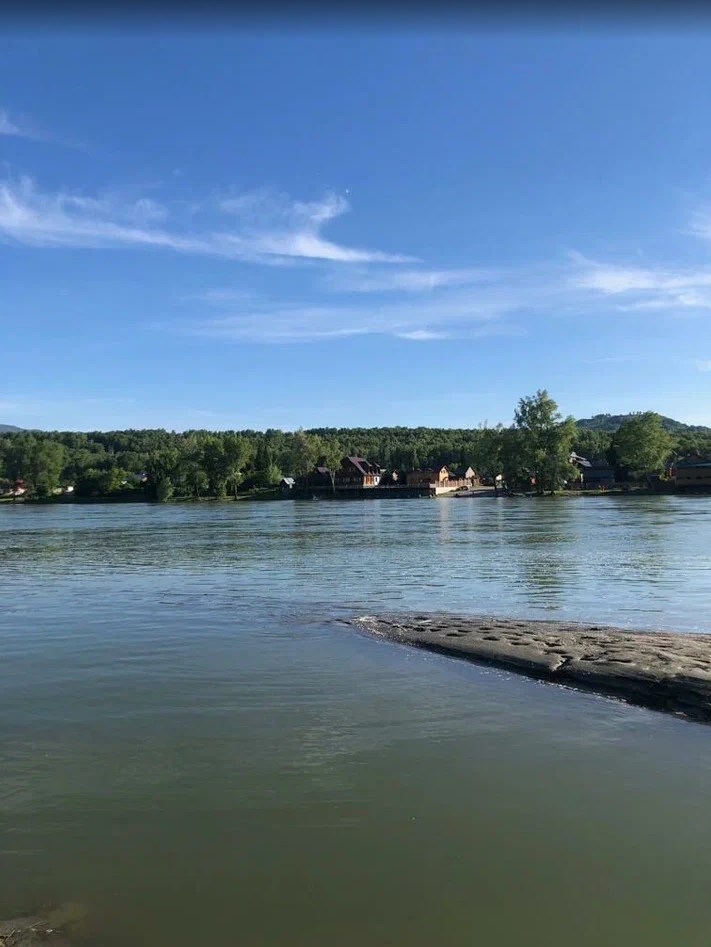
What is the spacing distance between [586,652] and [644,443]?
139904 mm

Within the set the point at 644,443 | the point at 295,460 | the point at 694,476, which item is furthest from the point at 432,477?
the point at 694,476

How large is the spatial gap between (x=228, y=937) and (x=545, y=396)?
139 metres

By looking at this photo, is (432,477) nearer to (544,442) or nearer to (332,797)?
(544,442)

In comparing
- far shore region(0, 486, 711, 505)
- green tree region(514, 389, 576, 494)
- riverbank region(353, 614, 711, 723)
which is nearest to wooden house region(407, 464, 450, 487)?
far shore region(0, 486, 711, 505)

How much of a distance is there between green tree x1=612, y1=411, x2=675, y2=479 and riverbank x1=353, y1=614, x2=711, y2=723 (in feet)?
447

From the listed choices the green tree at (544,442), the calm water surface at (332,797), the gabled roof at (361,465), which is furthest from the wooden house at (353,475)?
the calm water surface at (332,797)

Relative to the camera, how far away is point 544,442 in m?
137

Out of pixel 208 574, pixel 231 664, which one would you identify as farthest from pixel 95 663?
pixel 208 574

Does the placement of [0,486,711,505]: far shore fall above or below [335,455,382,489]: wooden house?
below

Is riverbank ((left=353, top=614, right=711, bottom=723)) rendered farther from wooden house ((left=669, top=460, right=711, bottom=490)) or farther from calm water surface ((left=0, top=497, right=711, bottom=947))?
wooden house ((left=669, top=460, right=711, bottom=490))

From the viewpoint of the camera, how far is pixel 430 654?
14.5 meters

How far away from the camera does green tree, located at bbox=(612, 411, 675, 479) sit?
143250mm

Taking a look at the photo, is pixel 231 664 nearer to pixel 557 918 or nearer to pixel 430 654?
pixel 430 654

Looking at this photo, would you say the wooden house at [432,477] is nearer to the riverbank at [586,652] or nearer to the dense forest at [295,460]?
the dense forest at [295,460]
